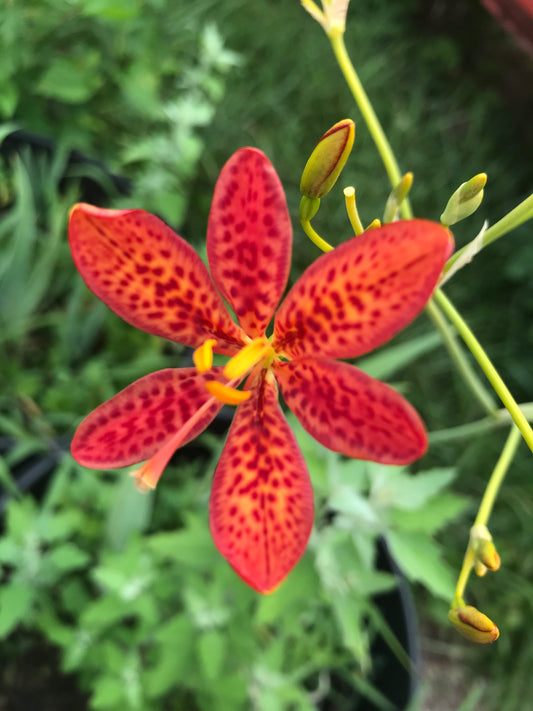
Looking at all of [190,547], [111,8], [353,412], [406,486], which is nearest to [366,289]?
[353,412]

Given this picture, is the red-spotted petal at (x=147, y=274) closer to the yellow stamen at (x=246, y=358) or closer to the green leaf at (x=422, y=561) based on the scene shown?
the yellow stamen at (x=246, y=358)

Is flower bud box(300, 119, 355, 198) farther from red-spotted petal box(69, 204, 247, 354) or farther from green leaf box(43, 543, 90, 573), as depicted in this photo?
green leaf box(43, 543, 90, 573)

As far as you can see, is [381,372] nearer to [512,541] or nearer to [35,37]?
[512,541]

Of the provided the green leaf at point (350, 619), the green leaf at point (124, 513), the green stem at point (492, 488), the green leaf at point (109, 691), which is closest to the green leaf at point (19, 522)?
the green leaf at point (124, 513)

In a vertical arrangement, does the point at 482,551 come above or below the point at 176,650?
above

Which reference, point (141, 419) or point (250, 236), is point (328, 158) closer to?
point (250, 236)

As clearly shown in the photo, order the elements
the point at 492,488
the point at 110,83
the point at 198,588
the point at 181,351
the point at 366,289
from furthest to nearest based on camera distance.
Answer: the point at 110,83, the point at 181,351, the point at 198,588, the point at 492,488, the point at 366,289
